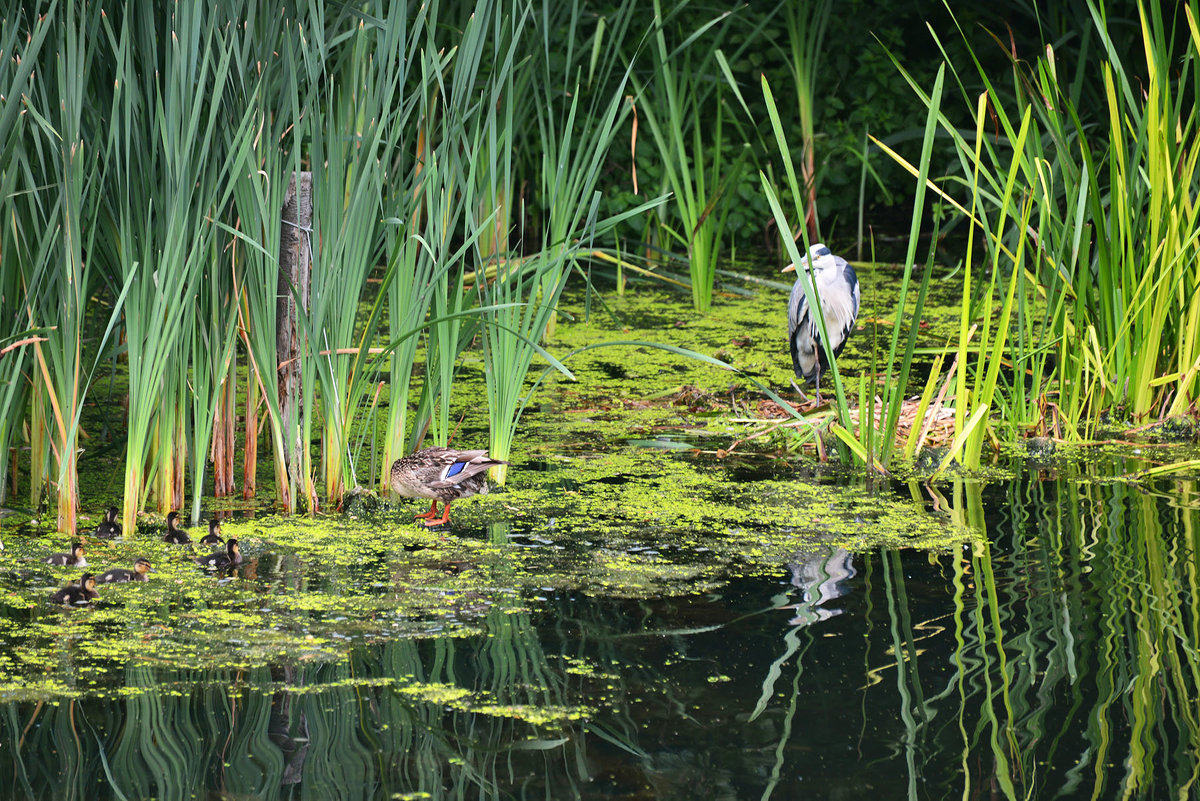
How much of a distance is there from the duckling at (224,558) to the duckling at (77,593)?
284mm

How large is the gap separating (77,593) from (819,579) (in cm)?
150

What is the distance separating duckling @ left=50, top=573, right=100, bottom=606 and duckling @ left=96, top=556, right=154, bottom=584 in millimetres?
80

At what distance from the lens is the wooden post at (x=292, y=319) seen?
349 cm

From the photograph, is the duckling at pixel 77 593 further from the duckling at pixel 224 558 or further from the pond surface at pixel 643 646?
the duckling at pixel 224 558

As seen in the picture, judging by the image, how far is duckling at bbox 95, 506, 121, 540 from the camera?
329 centimetres

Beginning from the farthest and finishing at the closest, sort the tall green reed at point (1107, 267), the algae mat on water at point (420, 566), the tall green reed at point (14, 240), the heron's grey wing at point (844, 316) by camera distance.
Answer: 1. the heron's grey wing at point (844, 316)
2. the tall green reed at point (1107, 267)
3. the tall green reed at point (14, 240)
4. the algae mat on water at point (420, 566)

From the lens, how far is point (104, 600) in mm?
2914

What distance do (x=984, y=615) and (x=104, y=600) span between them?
1729mm

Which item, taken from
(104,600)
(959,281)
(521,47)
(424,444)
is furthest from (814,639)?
(959,281)

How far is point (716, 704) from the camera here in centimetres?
244

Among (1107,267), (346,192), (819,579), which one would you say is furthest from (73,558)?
(1107,267)

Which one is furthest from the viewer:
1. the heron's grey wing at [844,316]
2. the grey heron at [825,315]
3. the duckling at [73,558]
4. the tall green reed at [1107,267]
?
the heron's grey wing at [844,316]

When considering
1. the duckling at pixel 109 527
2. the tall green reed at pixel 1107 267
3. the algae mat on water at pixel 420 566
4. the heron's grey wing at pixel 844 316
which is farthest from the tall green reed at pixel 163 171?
the heron's grey wing at pixel 844 316

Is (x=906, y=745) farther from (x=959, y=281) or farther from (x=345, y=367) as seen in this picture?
(x=959, y=281)
